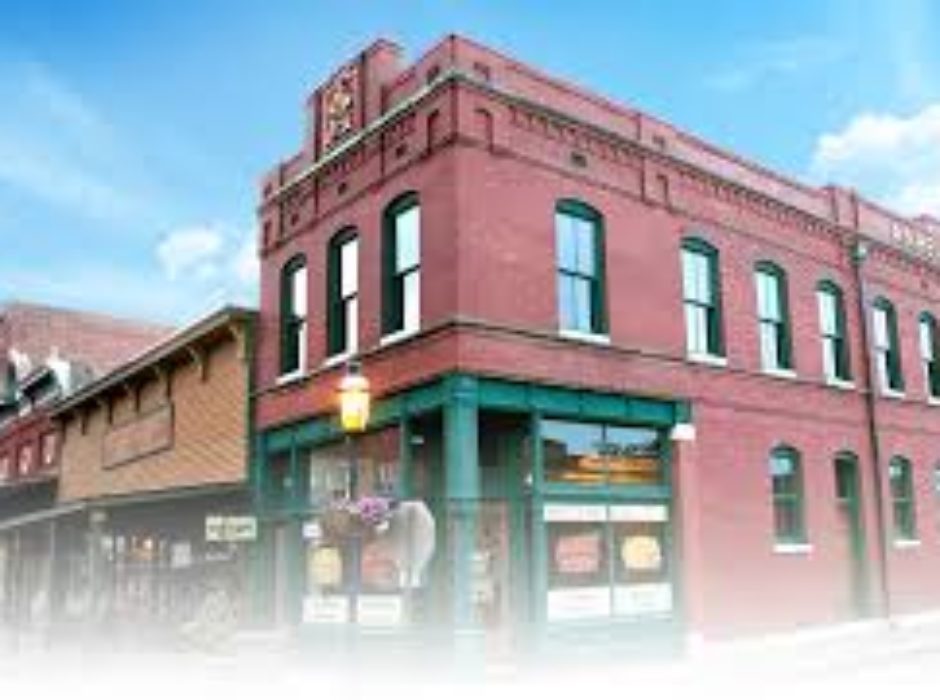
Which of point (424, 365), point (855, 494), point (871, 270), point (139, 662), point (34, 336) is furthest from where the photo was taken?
point (34, 336)

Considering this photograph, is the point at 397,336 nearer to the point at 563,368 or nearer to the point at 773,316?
the point at 563,368

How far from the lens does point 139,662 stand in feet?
68.9

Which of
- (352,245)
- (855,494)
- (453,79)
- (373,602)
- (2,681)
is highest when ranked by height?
(453,79)

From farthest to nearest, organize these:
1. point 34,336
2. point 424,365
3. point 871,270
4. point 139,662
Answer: point 34,336, point 871,270, point 139,662, point 424,365

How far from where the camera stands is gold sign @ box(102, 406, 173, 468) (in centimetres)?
2542

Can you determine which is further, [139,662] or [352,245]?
[139,662]

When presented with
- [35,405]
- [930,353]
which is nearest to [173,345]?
[35,405]

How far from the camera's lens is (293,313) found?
21.2 meters

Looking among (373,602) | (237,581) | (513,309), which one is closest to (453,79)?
(513,309)

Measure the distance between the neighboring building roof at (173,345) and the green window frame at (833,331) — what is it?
11871mm

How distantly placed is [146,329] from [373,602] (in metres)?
30.0

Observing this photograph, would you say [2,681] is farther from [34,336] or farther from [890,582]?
[34,336]

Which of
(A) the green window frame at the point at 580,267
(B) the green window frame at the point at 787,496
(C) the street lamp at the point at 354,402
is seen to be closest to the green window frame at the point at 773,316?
(B) the green window frame at the point at 787,496

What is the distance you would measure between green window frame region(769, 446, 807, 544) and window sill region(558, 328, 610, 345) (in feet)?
16.7
